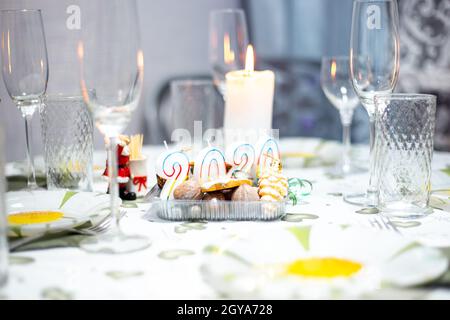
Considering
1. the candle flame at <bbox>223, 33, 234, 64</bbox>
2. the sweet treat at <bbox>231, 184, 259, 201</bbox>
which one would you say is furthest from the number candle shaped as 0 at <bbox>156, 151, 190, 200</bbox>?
the candle flame at <bbox>223, 33, 234, 64</bbox>

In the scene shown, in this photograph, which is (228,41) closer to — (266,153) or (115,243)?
(266,153)

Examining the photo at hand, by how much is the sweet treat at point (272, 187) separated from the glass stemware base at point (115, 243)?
0.21 metres

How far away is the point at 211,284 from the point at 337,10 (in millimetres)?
2558

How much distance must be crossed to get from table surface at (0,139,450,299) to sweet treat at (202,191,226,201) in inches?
1.6

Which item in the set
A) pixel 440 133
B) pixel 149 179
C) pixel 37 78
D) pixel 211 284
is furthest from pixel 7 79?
pixel 440 133

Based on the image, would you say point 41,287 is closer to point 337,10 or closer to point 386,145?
point 386,145

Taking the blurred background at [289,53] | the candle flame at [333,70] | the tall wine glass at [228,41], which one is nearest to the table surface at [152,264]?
the candle flame at [333,70]

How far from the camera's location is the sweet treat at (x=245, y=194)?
95cm

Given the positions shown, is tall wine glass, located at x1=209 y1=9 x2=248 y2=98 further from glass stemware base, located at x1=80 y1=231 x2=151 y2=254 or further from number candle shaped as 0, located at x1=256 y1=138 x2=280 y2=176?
glass stemware base, located at x1=80 y1=231 x2=151 y2=254

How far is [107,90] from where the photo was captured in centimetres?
82

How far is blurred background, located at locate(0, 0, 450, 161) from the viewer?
8.57 ft

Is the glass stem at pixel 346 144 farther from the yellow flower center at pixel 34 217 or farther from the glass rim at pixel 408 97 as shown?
the yellow flower center at pixel 34 217

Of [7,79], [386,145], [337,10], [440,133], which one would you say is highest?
[337,10]

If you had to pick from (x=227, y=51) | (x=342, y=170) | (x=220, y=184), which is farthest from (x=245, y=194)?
(x=227, y=51)
